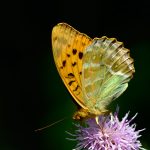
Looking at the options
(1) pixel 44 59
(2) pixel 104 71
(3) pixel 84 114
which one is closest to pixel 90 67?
(2) pixel 104 71

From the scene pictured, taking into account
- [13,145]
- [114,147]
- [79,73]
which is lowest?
[13,145]

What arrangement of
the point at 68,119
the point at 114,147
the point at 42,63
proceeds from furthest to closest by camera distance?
the point at 42,63, the point at 68,119, the point at 114,147

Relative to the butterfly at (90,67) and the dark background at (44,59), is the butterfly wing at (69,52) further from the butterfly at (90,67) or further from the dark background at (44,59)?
the dark background at (44,59)

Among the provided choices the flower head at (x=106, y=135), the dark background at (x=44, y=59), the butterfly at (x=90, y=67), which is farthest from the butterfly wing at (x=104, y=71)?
the dark background at (x=44, y=59)

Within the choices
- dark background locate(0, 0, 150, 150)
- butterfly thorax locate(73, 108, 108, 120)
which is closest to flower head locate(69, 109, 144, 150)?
butterfly thorax locate(73, 108, 108, 120)

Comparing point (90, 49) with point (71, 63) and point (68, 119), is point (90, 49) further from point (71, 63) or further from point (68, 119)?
point (68, 119)

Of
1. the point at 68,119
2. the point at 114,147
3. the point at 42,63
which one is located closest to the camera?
the point at 114,147

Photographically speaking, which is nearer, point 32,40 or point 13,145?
point 13,145

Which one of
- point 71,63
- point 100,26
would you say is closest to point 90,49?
point 71,63
